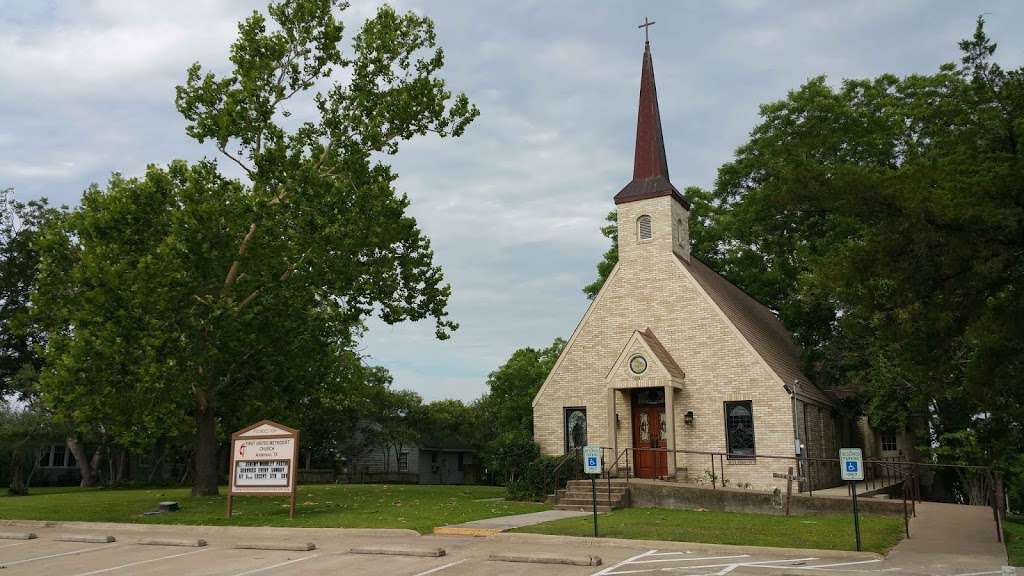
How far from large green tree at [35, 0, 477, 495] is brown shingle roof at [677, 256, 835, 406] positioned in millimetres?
8773

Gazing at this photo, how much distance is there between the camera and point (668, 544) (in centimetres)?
1321

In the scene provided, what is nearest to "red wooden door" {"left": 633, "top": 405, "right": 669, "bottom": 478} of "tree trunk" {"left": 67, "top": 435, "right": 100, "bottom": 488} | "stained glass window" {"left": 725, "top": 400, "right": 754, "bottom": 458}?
"stained glass window" {"left": 725, "top": 400, "right": 754, "bottom": 458}

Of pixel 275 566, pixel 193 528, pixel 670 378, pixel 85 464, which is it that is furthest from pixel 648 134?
pixel 85 464

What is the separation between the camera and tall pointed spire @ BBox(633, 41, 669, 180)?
28.2 m

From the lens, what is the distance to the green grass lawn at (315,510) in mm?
17131

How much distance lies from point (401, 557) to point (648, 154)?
19.4m

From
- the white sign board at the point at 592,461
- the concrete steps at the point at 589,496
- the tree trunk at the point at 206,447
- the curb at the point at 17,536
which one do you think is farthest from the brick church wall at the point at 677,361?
the curb at the point at 17,536

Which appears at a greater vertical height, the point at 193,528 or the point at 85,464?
the point at 85,464

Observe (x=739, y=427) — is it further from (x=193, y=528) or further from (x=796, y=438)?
(x=193, y=528)

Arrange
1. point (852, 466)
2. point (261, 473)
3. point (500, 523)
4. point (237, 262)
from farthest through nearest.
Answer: point (237, 262), point (261, 473), point (500, 523), point (852, 466)

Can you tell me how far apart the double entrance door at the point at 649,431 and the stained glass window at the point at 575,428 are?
172 centimetres

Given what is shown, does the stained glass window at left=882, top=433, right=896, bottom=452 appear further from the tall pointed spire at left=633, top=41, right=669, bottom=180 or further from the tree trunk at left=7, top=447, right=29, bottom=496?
the tree trunk at left=7, top=447, right=29, bottom=496

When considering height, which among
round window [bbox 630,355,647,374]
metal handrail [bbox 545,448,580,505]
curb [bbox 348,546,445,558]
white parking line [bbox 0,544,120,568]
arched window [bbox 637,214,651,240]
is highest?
arched window [bbox 637,214,651,240]

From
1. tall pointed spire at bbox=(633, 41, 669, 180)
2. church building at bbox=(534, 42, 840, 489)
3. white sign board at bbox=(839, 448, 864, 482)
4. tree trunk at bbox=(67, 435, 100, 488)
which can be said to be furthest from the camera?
tree trunk at bbox=(67, 435, 100, 488)
